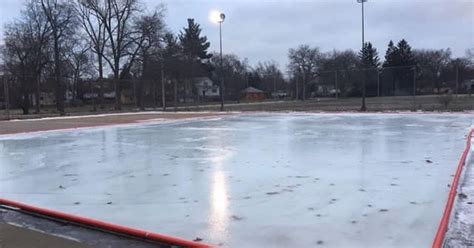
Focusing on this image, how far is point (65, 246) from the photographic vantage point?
4.41m

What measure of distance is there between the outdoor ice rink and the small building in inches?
2019

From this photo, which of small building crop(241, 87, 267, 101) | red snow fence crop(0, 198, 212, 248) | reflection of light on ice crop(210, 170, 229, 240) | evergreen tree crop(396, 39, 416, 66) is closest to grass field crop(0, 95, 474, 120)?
small building crop(241, 87, 267, 101)

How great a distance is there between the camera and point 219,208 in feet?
17.7

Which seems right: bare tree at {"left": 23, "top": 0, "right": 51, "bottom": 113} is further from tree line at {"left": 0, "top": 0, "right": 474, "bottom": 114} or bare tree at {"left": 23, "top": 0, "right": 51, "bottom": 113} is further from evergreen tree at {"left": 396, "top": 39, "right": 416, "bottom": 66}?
evergreen tree at {"left": 396, "top": 39, "right": 416, "bottom": 66}

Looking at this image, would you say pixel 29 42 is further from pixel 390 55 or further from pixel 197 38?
pixel 390 55

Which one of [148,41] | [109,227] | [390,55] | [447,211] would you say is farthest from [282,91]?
[109,227]

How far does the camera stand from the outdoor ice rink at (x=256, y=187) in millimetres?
4547

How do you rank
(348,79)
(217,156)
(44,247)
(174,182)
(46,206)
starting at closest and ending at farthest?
(44,247) < (46,206) < (174,182) < (217,156) < (348,79)

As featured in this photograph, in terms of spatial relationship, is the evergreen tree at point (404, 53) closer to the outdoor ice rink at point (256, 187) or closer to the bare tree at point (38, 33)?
the bare tree at point (38, 33)

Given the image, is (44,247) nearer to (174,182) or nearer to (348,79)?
(174,182)

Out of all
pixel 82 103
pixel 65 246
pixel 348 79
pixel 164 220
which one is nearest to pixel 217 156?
pixel 164 220

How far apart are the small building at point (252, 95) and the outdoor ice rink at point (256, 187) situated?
51.3m

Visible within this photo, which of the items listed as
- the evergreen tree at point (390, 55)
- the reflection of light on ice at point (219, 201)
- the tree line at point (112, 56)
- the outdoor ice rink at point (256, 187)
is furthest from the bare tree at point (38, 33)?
the evergreen tree at point (390, 55)

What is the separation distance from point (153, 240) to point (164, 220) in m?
0.53
